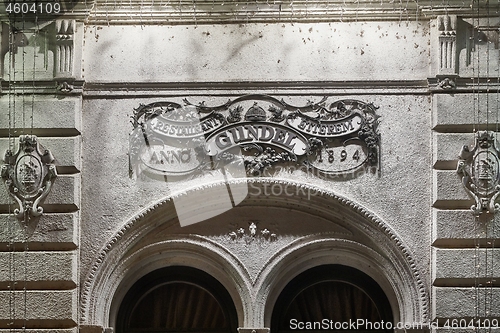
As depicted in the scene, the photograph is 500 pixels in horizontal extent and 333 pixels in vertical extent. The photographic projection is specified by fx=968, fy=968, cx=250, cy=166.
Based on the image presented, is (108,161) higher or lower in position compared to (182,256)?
higher

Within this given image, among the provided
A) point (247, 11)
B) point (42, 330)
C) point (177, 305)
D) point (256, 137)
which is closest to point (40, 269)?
point (42, 330)

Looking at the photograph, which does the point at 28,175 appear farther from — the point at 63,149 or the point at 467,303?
the point at 467,303

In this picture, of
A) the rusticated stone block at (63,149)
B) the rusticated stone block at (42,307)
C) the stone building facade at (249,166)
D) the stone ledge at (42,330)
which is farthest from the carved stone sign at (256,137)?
the stone ledge at (42,330)

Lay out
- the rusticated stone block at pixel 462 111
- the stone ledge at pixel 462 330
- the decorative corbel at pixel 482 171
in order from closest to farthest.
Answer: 1. the stone ledge at pixel 462 330
2. the decorative corbel at pixel 482 171
3. the rusticated stone block at pixel 462 111

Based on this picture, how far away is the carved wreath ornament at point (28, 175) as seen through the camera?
7141 mm

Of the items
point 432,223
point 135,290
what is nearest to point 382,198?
point 432,223

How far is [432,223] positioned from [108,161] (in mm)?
2448

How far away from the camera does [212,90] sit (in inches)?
287

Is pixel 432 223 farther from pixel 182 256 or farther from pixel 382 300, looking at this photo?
pixel 182 256

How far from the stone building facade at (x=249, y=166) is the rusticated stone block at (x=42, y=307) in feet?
0.05

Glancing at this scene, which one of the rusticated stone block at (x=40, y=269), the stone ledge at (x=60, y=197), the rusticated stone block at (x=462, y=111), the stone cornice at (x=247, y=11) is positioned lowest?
the rusticated stone block at (x=40, y=269)


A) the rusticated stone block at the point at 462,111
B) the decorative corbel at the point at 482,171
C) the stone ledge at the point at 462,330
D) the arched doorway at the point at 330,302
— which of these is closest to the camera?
the stone ledge at the point at 462,330

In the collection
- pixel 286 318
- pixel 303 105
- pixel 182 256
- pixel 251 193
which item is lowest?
pixel 286 318

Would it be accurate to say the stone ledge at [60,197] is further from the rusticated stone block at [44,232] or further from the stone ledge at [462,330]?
the stone ledge at [462,330]
